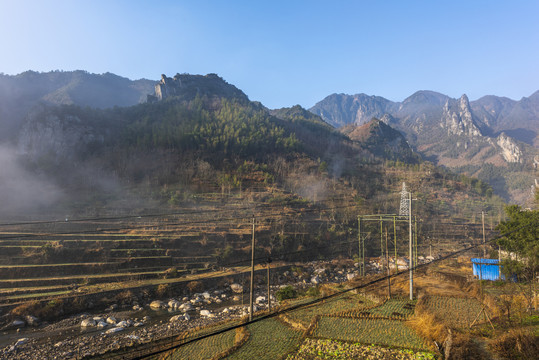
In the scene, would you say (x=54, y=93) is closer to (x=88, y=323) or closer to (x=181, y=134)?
(x=181, y=134)

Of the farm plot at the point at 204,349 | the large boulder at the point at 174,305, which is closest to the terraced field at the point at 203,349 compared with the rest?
the farm plot at the point at 204,349

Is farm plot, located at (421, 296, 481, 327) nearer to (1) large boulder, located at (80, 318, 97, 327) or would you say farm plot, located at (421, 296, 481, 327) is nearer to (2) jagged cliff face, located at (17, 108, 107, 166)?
(1) large boulder, located at (80, 318, 97, 327)

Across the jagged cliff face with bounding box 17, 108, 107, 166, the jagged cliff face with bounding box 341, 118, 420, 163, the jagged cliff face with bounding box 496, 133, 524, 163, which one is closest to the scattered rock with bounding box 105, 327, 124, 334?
the jagged cliff face with bounding box 17, 108, 107, 166

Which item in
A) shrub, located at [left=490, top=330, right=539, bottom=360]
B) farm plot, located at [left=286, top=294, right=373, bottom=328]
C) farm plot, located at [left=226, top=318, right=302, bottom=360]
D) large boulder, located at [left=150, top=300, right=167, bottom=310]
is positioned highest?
shrub, located at [left=490, top=330, right=539, bottom=360]

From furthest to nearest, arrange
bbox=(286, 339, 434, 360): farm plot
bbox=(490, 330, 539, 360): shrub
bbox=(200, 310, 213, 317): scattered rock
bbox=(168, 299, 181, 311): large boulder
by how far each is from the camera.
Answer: bbox=(168, 299, 181, 311): large boulder → bbox=(200, 310, 213, 317): scattered rock → bbox=(286, 339, 434, 360): farm plot → bbox=(490, 330, 539, 360): shrub

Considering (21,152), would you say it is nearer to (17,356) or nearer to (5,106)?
(5,106)

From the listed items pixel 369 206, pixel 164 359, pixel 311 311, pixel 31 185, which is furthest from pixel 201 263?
Result: pixel 31 185

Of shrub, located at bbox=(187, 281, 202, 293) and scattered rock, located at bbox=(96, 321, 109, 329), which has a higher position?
scattered rock, located at bbox=(96, 321, 109, 329)
